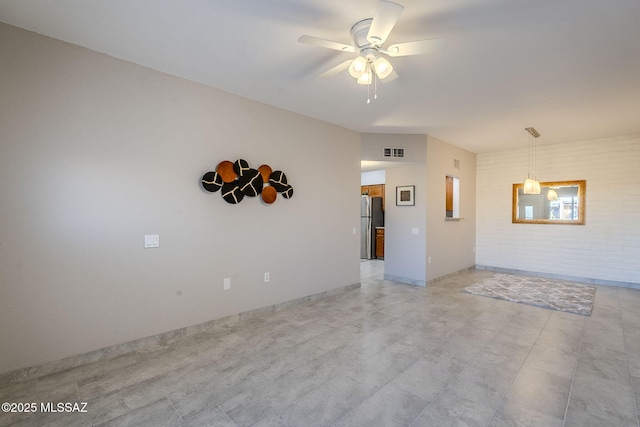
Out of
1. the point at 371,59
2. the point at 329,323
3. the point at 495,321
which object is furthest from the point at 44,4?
the point at 495,321

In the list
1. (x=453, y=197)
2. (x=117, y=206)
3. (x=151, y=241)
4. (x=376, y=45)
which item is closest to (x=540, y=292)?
(x=453, y=197)

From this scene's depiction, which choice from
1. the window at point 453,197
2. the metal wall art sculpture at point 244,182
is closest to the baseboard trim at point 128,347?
the metal wall art sculpture at point 244,182

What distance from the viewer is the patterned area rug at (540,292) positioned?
172 inches

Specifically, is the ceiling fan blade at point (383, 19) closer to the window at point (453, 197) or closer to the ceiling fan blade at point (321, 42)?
the ceiling fan blade at point (321, 42)

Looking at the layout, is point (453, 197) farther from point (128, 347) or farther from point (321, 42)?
point (128, 347)

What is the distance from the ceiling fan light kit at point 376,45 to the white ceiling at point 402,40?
13cm

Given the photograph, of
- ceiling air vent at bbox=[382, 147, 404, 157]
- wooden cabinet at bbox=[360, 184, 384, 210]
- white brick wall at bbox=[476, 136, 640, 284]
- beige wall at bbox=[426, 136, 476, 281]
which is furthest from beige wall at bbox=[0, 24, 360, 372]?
white brick wall at bbox=[476, 136, 640, 284]

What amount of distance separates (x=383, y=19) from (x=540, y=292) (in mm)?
5183

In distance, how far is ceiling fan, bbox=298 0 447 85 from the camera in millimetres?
1882

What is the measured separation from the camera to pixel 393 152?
5.41 meters

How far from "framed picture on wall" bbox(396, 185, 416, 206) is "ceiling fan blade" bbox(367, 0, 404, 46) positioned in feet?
12.5

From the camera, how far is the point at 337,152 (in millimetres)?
4879

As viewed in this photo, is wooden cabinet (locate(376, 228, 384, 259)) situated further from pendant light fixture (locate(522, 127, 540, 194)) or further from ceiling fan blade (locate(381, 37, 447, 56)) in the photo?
ceiling fan blade (locate(381, 37, 447, 56))

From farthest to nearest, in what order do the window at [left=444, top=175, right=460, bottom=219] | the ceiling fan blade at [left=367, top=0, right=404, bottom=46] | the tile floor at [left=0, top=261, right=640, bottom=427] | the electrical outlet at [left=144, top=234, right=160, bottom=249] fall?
the window at [left=444, top=175, right=460, bottom=219] < the electrical outlet at [left=144, top=234, right=160, bottom=249] < the tile floor at [left=0, top=261, right=640, bottom=427] < the ceiling fan blade at [left=367, top=0, right=404, bottom=46]
